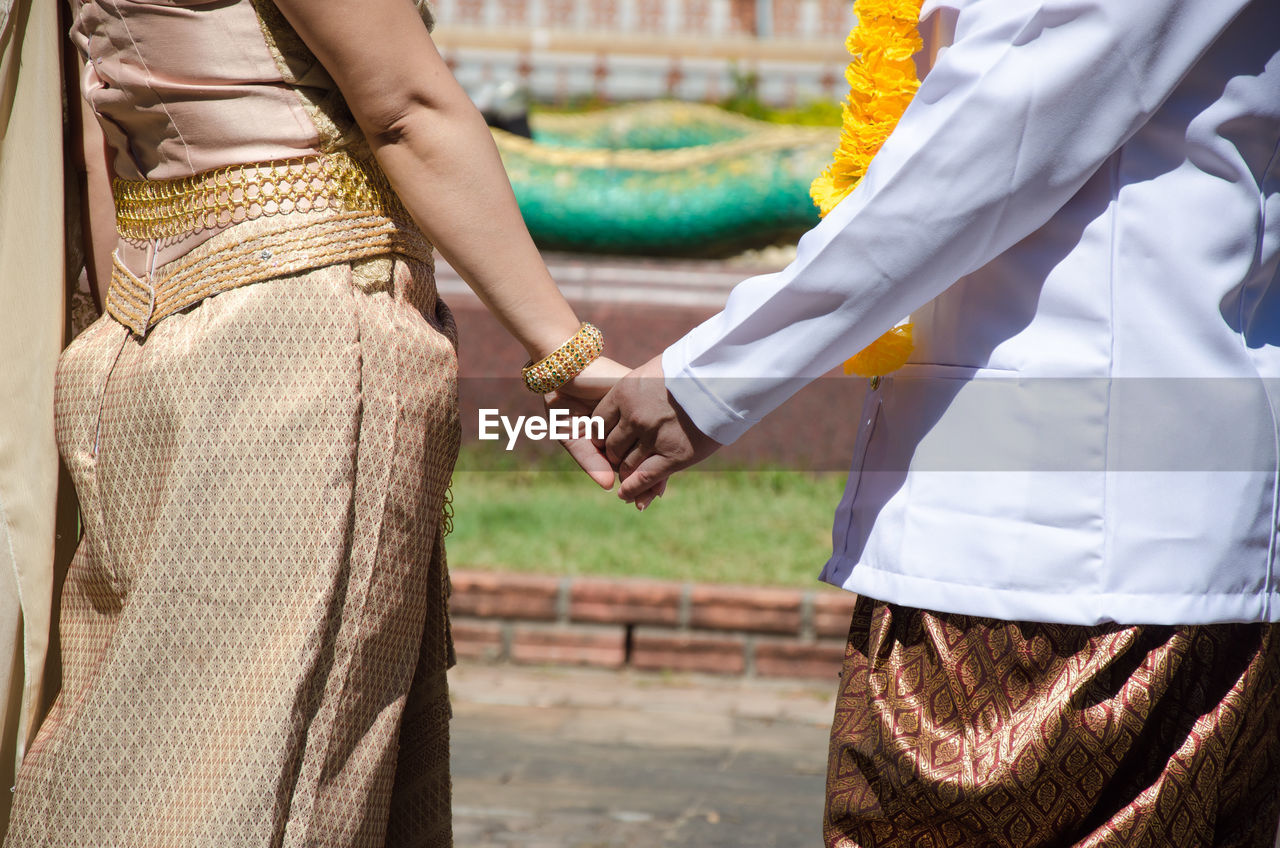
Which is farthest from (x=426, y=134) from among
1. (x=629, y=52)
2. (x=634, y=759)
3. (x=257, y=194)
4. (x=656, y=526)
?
(x=629, y=52)

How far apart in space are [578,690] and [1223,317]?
8.65 feet

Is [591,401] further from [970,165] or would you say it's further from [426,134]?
[970,165]

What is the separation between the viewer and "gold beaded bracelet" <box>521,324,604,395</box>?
1449mm

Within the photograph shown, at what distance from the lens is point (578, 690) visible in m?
3.52

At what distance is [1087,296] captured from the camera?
3.74 feet

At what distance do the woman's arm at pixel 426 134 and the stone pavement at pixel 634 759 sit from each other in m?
1.61

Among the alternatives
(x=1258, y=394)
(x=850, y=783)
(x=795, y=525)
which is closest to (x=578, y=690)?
(x=795, y=525)

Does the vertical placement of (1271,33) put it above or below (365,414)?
above

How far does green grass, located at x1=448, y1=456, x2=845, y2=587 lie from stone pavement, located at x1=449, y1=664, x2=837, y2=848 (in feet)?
1.20

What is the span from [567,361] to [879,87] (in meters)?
0.47

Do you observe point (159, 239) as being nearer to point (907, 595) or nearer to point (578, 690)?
point (907, 595)

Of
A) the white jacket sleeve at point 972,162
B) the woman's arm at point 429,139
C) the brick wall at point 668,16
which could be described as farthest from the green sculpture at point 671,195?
the white jacket sleeve at point 972,162

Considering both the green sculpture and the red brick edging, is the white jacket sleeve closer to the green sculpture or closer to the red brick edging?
the red brick edging

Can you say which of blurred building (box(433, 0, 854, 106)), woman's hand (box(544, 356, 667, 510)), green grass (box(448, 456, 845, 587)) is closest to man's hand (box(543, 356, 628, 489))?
woman's hand (box(544, 356, 667, 510))
